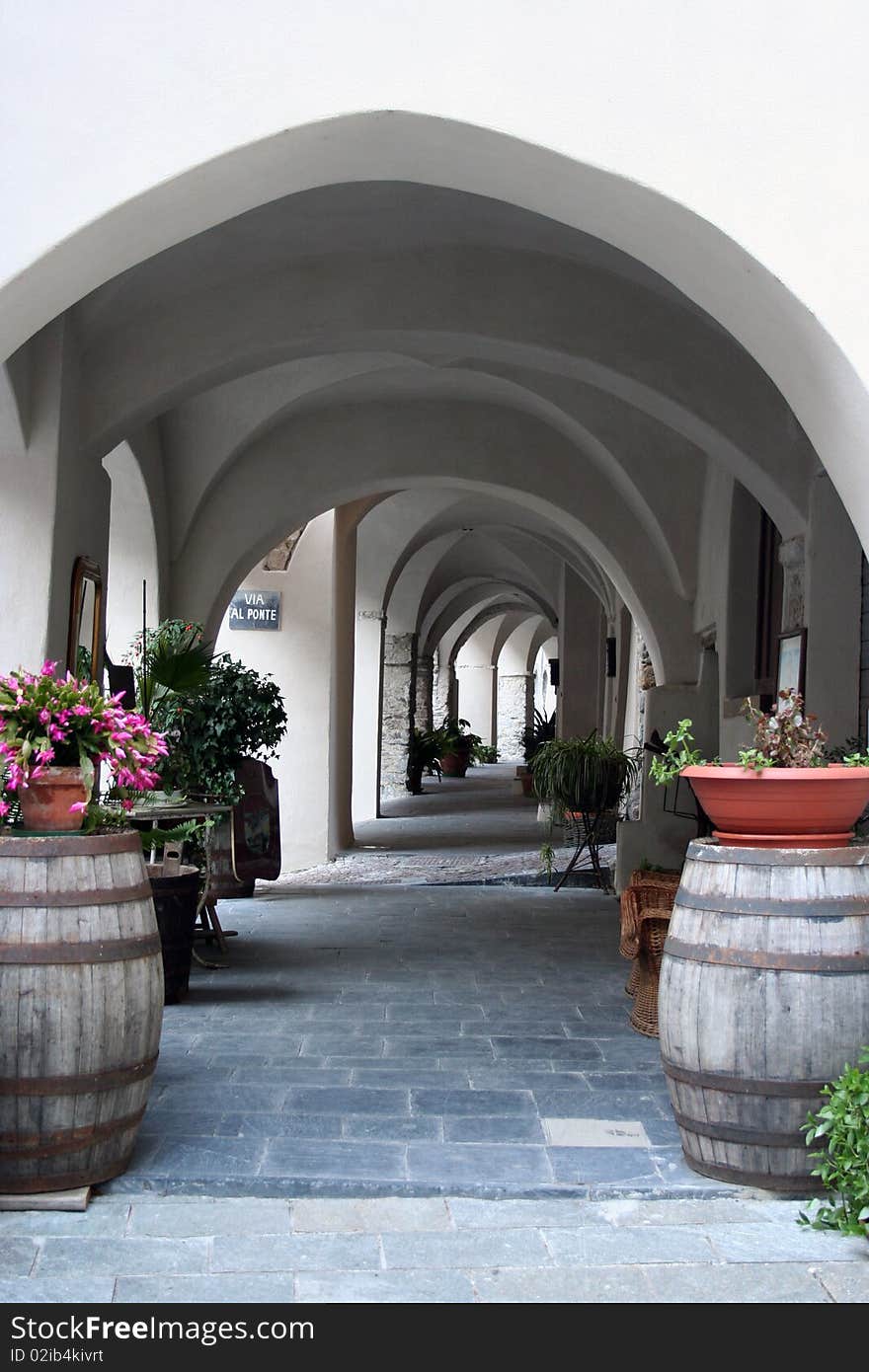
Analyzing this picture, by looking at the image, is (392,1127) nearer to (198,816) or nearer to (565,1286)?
(565,1286)

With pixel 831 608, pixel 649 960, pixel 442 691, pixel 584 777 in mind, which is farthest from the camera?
pixel 442 691

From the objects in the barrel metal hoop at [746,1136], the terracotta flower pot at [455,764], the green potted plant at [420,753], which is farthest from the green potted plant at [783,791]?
the terracotta flower pot at [455,764]

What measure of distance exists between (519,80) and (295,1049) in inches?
121

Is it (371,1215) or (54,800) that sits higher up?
(54,800)

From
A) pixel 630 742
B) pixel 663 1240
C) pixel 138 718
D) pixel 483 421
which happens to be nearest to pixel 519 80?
pixel 138 718

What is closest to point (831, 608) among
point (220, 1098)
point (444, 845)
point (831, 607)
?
point (831, 607)

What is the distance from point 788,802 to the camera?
3.09 metres

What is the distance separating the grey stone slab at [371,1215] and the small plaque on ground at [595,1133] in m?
0.53

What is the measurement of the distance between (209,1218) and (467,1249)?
597 millimetres

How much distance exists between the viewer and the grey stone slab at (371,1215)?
282 centimetres

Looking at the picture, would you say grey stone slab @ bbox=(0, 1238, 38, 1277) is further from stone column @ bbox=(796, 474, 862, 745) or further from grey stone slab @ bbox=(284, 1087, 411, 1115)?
stone column @ bbox=(796, 474, 862, 745)

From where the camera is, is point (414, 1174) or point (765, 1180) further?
point (414, 1174)

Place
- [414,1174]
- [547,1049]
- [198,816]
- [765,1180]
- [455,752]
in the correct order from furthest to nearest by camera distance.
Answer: [455,752]
[198,816]
[547,1049]
[414,1174]
[765,1180]

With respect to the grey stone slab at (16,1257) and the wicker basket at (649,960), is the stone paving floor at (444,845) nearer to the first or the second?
the wicker basket at (649,960)
